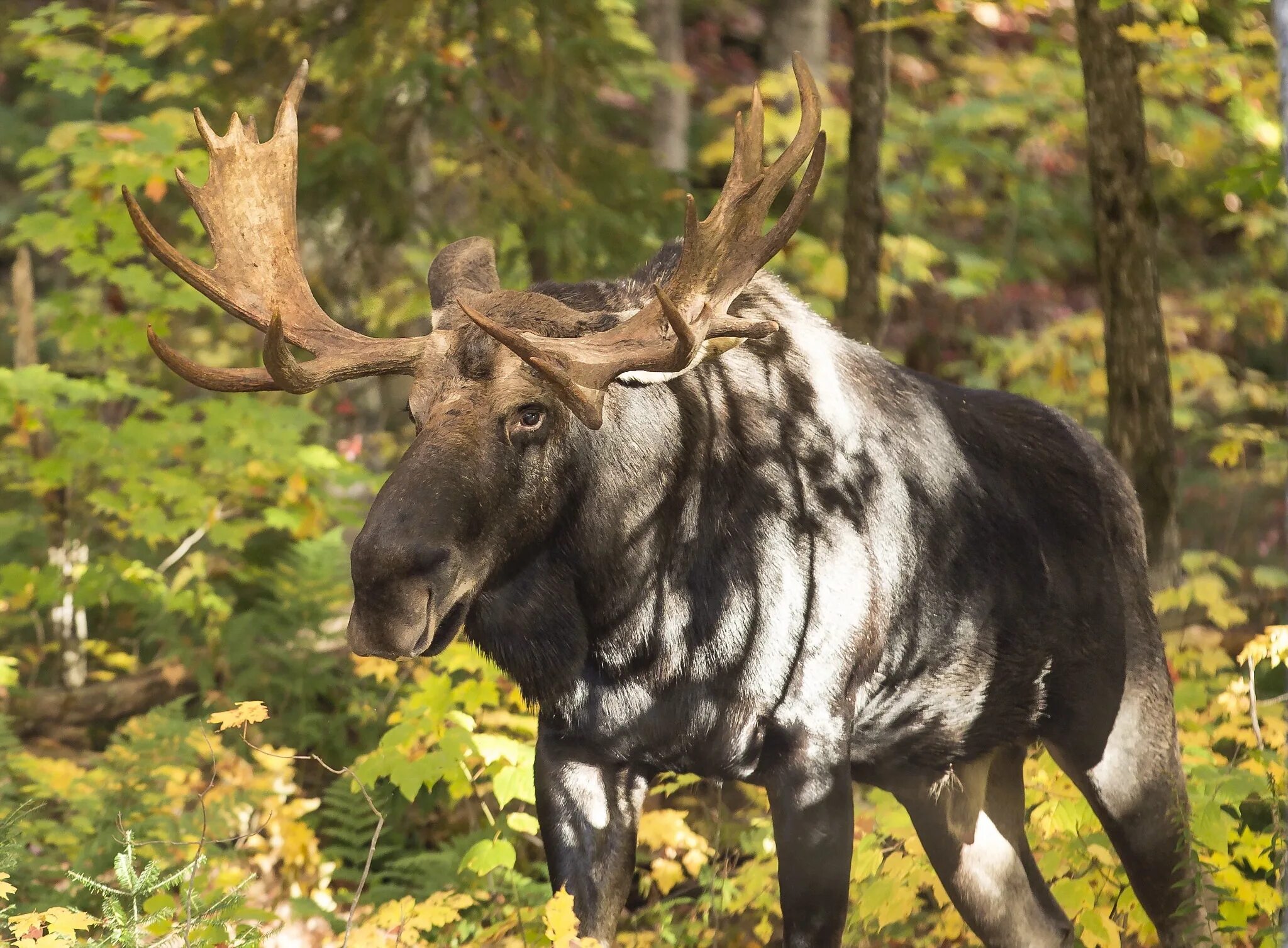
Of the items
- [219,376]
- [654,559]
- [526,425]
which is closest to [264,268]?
[219,376]

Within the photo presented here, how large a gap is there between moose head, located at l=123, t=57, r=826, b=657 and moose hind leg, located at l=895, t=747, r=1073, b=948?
164 cm

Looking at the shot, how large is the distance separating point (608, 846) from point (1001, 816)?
157 centimetres

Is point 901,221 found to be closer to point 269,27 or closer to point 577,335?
point 269,27

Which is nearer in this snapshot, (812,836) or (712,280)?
(812,836)

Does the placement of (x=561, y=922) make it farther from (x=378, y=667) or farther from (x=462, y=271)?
(x=378, y=667)

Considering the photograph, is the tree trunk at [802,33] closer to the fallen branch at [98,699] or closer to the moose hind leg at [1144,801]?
the fallen branch at [98,699]

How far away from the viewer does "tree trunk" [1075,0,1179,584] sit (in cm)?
625

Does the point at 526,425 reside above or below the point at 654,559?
above

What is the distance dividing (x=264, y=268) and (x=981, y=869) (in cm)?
288

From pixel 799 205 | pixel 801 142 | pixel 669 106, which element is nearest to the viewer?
pixel 799 205

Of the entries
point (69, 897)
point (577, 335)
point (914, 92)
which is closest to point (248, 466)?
point (69, 897)

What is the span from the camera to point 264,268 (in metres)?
4.21

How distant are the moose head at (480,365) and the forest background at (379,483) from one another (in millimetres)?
713

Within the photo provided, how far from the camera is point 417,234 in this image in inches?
318
